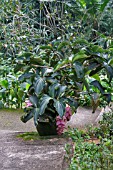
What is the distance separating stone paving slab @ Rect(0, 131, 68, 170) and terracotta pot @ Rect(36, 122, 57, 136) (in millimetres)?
133

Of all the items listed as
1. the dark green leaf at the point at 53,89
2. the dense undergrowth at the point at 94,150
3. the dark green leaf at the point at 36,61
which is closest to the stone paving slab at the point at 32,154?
the dense undergrowth at the point at 94,150

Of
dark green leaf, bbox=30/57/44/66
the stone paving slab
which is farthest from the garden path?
dark green leaf, bbox=30/57/44/66

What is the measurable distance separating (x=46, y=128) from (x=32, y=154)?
407mm

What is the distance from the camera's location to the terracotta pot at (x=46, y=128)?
2383 millimetres

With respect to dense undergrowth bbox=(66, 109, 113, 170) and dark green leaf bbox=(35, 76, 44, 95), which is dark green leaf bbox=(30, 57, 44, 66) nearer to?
dark green leaf bbox=(35, 76, 44, 95)

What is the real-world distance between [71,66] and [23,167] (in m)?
0.80

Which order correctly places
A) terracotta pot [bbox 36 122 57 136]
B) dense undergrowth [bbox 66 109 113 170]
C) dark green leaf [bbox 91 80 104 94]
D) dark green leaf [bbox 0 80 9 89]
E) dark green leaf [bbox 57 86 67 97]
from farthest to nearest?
dark green leaf [bbox 0 80 9 89] → terracotta pot [bbox 36 122 57 136] → dark green leaf [bbox 91 80 104 94] → dark green leaf [bbox 57 86 67 97] → dense undergrowth [bbox 66 109 113 170]

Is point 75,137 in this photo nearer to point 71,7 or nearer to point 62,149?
point 62,149

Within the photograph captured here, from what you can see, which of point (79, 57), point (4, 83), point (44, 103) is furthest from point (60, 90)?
point (4, 83)

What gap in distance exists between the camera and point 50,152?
80.7 inches

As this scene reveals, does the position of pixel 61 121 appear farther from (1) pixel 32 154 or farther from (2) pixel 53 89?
(1) pixel 32 154

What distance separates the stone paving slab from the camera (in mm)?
1858

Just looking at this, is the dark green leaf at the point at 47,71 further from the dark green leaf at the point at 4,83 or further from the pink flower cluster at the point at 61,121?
the dark green leaf at the point at 4,83

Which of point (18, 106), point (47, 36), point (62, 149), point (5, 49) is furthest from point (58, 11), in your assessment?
point (62, 149)
